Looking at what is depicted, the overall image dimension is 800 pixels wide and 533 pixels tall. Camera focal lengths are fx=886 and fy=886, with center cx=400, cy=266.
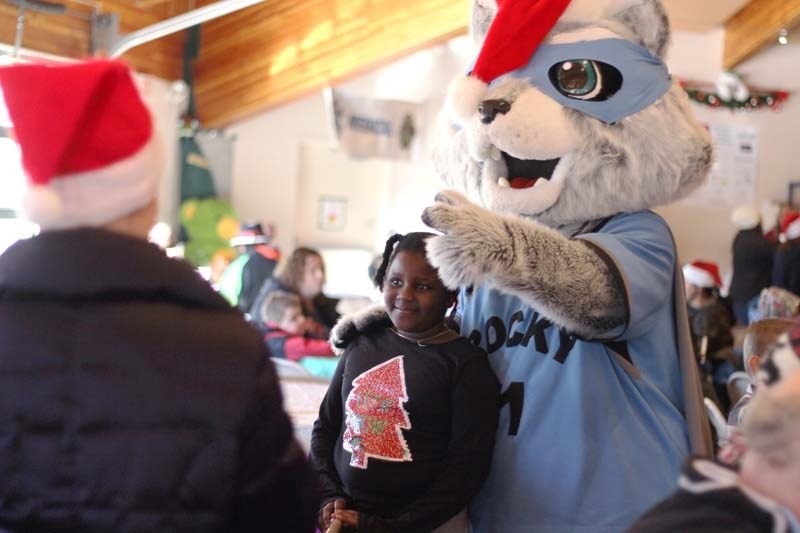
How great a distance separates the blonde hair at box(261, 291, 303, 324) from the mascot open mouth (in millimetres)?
2793

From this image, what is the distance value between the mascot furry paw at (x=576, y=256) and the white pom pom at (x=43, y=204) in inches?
23.3

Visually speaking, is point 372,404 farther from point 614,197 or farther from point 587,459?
point 614,197

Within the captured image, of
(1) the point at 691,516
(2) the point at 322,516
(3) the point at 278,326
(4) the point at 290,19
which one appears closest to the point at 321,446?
(2) the point at 322,516

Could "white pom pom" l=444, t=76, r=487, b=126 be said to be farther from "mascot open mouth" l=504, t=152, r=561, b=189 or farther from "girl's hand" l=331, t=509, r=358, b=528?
"girl's hand" l=331, t=509, r=358, b=528

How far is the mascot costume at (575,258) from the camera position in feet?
4.89

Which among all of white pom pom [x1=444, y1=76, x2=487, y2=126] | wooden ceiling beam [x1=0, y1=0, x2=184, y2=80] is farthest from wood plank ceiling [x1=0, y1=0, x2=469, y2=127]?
white pom pom [x1=444, y1=76, x2=487, y2=126]

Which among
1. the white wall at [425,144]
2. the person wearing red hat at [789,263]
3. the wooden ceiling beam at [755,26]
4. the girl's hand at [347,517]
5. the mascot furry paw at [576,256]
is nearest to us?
the mascot furry paw at [576,256]

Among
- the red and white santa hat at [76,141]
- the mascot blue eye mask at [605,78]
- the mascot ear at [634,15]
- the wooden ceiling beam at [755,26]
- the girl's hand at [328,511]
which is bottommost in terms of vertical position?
the girl's hand at [328,511]

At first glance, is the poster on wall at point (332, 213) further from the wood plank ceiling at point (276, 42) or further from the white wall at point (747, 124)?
the white wall at point (747, 124)

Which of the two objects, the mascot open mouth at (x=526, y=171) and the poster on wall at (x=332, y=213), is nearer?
the mascot open mouth at (x=526, y=171)

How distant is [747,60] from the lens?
7.14m

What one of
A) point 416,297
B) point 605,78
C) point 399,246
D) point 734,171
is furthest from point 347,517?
point 734,171

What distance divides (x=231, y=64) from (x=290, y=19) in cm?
73

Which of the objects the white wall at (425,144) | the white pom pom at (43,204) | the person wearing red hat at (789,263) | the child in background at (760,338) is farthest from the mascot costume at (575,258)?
the white wall at (425,144)
